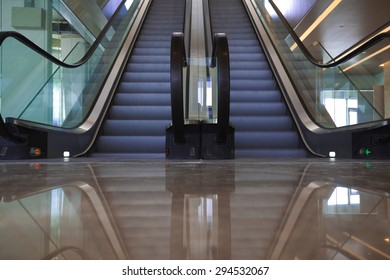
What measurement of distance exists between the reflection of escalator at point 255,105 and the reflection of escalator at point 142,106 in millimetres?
1093

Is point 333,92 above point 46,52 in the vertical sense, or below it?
below

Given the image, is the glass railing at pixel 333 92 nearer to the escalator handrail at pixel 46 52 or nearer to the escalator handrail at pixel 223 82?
the escalator handrail at pixel 223 82

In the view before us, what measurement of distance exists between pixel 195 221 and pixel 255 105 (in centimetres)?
547

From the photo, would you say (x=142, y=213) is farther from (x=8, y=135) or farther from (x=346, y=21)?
(x=346, y=21)

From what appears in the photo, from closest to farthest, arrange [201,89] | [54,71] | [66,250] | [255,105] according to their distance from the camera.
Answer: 1. [66,250]
2. [201,89]
3. [54,71]
4. [255,105]

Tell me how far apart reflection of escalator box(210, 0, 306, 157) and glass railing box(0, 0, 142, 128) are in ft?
7.20

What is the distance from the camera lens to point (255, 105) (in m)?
6.60

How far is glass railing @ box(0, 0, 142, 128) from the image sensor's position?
5.23 metres

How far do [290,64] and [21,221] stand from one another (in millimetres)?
6481

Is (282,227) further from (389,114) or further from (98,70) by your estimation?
(98,70)

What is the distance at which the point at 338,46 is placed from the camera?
14883 mm

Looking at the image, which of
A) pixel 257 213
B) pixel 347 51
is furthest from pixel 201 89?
pixel 257 213

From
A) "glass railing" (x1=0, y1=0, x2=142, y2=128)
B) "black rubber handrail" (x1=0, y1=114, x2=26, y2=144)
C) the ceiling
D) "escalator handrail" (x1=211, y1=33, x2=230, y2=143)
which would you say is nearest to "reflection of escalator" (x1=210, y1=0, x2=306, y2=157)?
"escalator handrail" (x1=211, y1=33, x2=230, y2=143)

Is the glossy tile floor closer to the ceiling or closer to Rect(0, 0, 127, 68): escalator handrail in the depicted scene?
Rect(0, 0, 127, 68): escalator handrail
